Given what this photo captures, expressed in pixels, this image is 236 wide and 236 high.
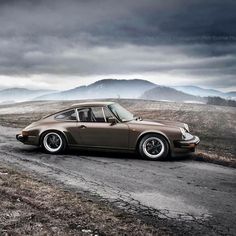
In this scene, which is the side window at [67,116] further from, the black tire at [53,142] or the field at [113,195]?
the field at [113,195]

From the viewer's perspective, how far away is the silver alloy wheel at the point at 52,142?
10.5 m

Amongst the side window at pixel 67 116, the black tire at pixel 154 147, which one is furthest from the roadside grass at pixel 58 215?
the side window at pixel 67 116

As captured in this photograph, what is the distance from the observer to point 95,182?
736 centimetres

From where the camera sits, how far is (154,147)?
9695 millimetres

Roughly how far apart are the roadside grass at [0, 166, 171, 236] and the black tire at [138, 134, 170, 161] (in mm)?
3556

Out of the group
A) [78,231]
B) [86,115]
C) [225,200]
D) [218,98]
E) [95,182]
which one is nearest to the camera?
[78,231]

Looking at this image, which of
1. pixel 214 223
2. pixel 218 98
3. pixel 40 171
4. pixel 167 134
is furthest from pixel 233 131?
pixel 218 98

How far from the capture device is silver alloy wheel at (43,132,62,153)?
34.4 feet

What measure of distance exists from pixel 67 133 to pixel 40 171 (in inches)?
86.7

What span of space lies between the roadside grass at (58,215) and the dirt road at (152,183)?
0.42 m

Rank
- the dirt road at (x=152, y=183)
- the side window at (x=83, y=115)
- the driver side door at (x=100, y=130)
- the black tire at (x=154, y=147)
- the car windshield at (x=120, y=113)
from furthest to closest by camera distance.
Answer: the side window at (x=83, y=115), the car windshield at (x=120, y=113), the driver side door at (x=100, y=130), the black tire at (x=154, y=147), the dirt road at (x=152, y=183)

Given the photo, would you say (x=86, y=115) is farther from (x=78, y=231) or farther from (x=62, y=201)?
(x=78, y=231)

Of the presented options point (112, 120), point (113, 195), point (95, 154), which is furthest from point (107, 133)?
point (113, 195)

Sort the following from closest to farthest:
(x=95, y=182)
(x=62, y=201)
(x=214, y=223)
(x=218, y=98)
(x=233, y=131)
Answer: (x=214, y=223)
(x=62, y=201)
(x=95, y=182)
(x=233, y=131)
(x=218, y=98)
